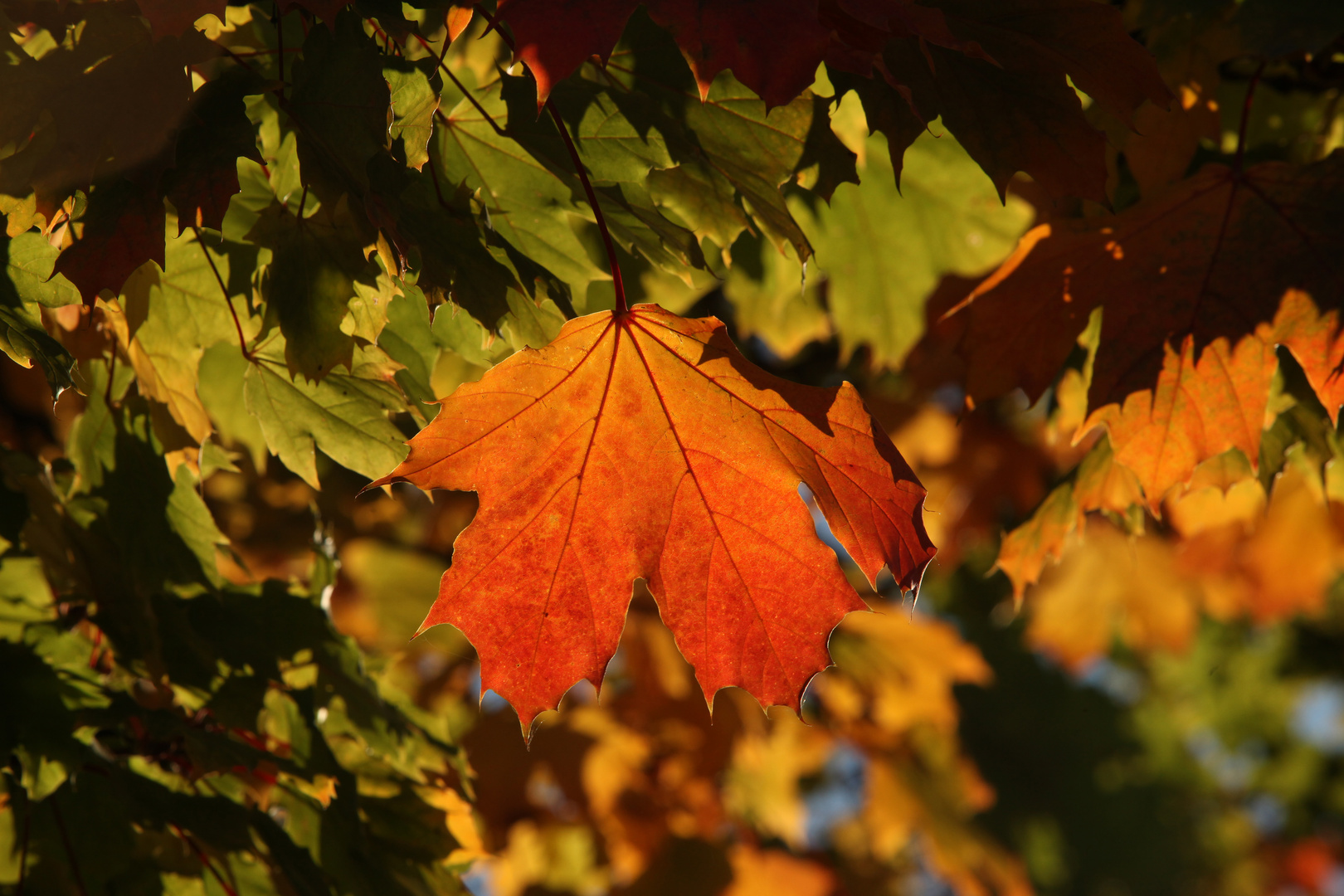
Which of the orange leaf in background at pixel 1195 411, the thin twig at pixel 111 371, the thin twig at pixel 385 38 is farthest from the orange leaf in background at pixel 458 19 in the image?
the orange leaf in background at pixel 1195 411

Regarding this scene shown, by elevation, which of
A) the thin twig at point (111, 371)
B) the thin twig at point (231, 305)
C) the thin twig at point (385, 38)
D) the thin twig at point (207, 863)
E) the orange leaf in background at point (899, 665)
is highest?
the thin twig at point (385, 38)

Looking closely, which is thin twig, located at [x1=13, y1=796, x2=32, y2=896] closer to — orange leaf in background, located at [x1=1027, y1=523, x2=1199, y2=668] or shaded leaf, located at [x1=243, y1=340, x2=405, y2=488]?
shaded leaf, located at [x1=243, y1=340, x2=405, y2=488]

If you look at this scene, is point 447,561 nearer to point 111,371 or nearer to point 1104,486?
point 111,371

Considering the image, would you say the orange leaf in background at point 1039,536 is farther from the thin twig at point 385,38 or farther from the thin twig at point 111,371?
the thin twig at point 111,371

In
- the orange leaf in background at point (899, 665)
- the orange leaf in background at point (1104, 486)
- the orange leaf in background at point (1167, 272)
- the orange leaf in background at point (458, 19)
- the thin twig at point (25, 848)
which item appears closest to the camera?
the orange leaf in background at point (458, 19)

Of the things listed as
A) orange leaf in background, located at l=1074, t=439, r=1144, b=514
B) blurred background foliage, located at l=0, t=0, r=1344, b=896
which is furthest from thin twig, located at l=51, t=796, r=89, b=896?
orange leaf in background, located at l=1074, t=439, r=1144, b=514

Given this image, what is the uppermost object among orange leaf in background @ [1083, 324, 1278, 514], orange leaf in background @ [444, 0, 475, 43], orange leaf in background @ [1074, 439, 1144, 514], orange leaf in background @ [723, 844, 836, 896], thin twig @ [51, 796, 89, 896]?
orange leaf in background @ [444, 0, 475, 43]
